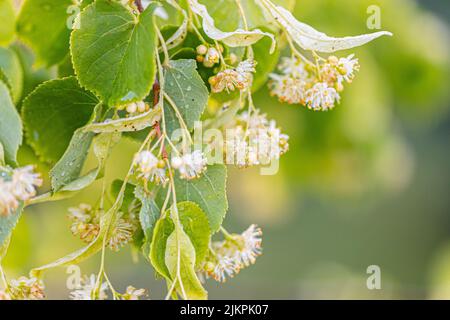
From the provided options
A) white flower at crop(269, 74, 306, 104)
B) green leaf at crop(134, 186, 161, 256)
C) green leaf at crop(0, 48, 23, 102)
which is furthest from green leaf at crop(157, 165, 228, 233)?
green leaf at crop(0, 48, 23, 102)

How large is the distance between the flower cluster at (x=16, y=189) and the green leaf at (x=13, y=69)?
8.3 inches

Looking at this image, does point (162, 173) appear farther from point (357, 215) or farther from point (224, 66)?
point (357, 215)

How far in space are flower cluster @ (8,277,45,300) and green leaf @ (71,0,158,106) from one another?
190 mm

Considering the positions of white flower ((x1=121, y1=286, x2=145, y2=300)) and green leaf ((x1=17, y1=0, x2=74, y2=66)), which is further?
green leaf ((x1=17, y1=0, x2=74, y2=66))

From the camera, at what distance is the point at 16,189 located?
1.97ft

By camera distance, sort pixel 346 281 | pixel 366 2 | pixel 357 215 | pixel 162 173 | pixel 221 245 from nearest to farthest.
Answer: pixel 162 173 → pixel 221 245 → pixel 366 2 → pixel 346 281 → pixel 357 215

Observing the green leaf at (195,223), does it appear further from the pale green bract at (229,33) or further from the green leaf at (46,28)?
the green leaf at (46,28)

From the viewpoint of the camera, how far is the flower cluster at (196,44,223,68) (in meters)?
0.69

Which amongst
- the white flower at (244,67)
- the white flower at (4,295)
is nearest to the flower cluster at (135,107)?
the white flower at (244,67)

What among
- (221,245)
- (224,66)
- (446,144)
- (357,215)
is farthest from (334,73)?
(446,144)

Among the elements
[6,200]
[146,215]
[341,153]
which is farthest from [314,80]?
[341,153]

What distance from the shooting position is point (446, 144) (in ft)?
14.0

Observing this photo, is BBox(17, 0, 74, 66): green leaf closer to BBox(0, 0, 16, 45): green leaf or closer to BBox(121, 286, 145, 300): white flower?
BBox(0, 0, 16, 45): green leaf
